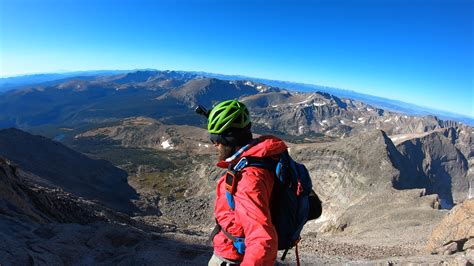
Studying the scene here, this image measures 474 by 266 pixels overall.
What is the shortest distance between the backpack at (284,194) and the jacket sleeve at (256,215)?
0.36ft

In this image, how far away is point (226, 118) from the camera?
5.50 metres

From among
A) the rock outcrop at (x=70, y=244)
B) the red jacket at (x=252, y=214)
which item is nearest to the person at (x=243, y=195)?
the red jacket at (x=252, y=214)

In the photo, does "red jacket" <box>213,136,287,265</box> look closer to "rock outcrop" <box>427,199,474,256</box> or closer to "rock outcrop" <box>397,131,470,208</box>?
"rock outcrop" <box>427,199,474,256</box>

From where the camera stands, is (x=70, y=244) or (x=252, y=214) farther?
(x=70, y=244)

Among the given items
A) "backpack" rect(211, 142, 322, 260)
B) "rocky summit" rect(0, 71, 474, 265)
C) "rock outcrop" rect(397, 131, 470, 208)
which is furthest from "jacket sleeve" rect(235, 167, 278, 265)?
"rock outcrop" rect(397, 131, 470, 208)

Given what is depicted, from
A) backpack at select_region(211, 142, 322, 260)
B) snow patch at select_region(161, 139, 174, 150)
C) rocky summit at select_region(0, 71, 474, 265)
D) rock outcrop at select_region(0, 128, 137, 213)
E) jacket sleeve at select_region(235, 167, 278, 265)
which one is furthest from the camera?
snow patch at select_region(161, 139, 174, 150)

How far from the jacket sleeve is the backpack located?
11cm

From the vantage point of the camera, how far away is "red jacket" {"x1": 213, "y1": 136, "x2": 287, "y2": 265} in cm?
429

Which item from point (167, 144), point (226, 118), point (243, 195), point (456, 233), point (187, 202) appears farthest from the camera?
point (167, 144)

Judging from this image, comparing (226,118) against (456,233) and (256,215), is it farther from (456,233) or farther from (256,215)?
(456,233)

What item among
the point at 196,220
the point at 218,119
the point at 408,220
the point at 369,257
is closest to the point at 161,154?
the point at 196,220

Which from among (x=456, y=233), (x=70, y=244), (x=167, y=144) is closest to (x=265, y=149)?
(x=70, y=244)

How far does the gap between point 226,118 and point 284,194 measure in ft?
4.57

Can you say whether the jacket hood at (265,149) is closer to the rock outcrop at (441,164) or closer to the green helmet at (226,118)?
the green helmet at (226,118)
